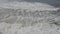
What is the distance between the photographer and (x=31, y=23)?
1.67 meters

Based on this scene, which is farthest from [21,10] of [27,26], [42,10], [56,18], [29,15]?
[56,18]

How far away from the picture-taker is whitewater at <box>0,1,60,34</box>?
1512mm

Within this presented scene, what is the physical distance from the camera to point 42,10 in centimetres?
201

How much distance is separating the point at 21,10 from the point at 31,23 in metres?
0.43

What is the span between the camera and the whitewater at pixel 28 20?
1512 millimetres

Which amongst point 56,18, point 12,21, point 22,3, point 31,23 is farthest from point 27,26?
point 22,3

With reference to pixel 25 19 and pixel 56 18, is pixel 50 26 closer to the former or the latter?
pixel 56 18

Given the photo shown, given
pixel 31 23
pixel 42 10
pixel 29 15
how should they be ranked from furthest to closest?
pixel 42 10, pixel 29 15, pixel 31 23

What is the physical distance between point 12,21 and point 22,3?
0.73 m

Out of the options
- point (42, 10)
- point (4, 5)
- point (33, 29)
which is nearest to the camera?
point (33, 29)

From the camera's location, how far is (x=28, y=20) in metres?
1.73

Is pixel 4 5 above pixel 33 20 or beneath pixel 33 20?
above

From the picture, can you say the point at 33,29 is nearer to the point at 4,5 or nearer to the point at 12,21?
the point at 12,21

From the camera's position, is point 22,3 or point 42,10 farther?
point 22,3
